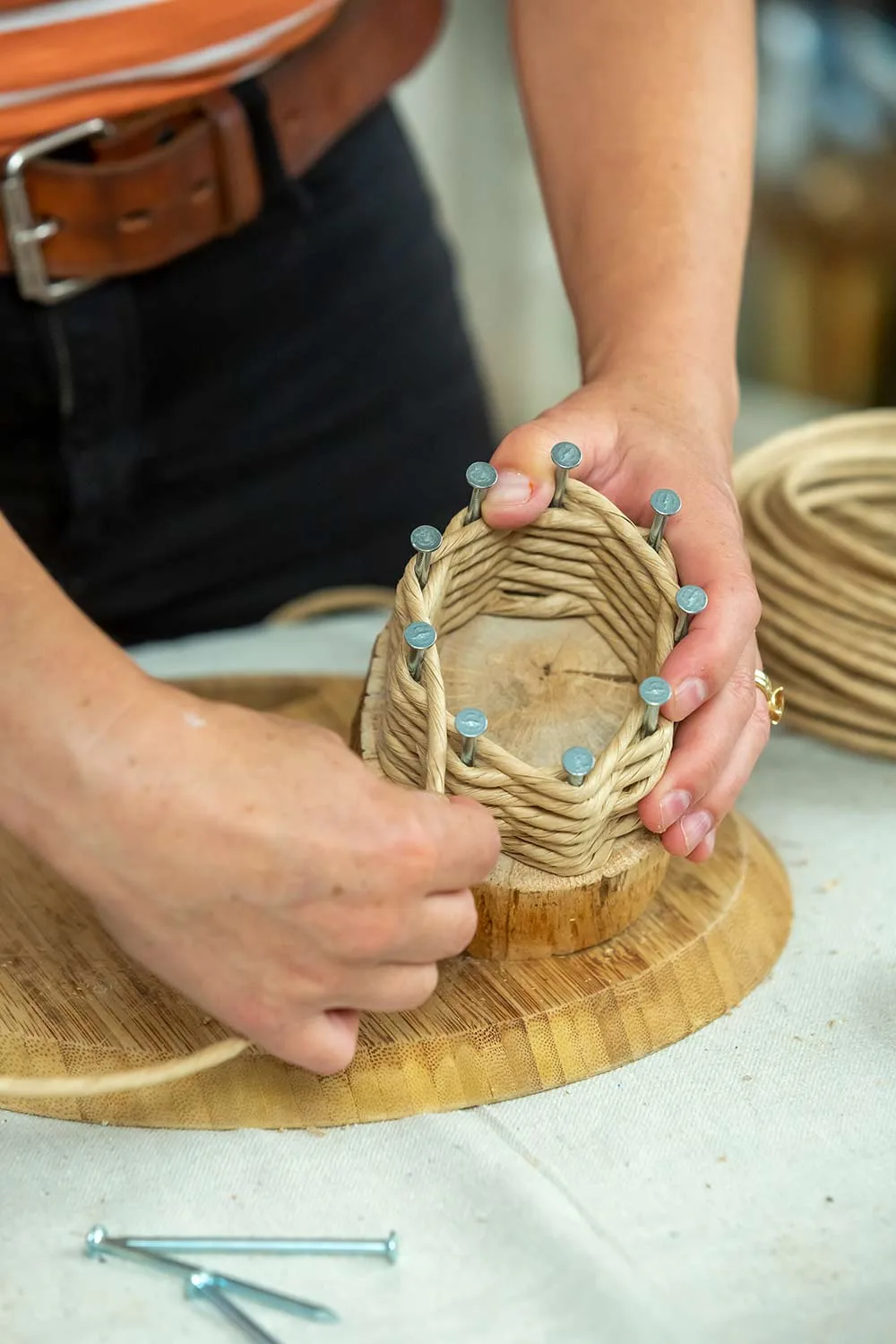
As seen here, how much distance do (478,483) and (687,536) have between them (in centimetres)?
11

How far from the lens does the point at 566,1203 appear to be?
610 mm

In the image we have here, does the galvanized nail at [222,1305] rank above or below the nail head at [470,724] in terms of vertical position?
below

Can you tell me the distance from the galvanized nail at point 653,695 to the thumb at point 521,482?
0.39ft

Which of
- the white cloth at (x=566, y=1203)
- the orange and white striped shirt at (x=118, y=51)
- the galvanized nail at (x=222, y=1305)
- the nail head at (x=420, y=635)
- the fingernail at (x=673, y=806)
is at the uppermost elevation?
the orange and white striped shirt at (x=118, y=51)

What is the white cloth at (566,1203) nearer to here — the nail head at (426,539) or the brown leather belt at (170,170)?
the nail head at (426,539)

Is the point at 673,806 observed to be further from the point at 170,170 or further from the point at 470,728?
the point at 170,170

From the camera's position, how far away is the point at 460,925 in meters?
0.62

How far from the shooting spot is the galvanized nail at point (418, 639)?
26.2 inches

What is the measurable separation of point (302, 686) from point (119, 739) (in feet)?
1.37

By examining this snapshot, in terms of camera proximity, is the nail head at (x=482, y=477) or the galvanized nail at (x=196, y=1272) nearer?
the galvanized nail at (x=196, y=1272)

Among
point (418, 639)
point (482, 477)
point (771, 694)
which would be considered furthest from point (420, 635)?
point (771, 694)

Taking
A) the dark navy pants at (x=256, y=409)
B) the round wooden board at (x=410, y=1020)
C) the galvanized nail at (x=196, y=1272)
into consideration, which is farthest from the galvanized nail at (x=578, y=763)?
the dark navy pants at (x=256, y=409)

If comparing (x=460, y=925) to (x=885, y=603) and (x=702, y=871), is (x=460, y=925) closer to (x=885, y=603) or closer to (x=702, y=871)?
(x=702, y=871)

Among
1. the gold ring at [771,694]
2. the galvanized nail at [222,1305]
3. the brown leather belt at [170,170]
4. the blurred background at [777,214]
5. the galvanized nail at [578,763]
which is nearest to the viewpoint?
the galvanized nail at [222,1305]
